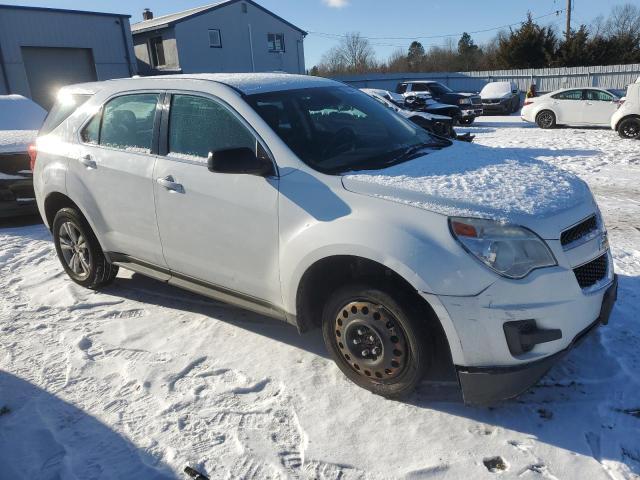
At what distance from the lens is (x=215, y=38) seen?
31.9 meters

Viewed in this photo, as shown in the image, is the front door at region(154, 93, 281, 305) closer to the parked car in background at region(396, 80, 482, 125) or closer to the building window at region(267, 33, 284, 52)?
the parked car in background at region(396, 80, 482, 125)

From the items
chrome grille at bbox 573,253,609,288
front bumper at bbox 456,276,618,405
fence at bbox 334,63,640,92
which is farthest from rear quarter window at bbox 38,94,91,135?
fence at bbox 334,63,640,92

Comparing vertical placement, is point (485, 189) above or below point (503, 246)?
above

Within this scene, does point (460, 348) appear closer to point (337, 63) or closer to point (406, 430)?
point (406, 430)

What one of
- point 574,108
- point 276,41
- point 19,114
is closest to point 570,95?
point 574,108

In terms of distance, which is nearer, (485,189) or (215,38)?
(485,189)

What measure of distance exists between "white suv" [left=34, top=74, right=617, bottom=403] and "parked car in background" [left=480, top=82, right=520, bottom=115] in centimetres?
2024

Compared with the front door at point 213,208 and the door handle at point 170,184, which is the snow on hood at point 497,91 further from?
the door handle at point 170,184

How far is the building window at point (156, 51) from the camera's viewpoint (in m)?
30.8

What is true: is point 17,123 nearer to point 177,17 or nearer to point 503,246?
point 503,246

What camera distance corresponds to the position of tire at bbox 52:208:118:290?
4562 mm

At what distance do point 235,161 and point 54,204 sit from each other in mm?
2715

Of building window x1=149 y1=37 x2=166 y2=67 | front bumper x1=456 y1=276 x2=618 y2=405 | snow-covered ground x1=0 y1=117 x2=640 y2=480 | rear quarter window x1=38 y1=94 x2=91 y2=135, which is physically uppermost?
building window x1=149 y1=37 x2=166 y2=67

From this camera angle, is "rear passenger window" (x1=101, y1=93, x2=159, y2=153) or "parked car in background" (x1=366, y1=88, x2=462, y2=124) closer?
"rear passenger window" (x1=101, y1=93, x2=159, y2=153)
